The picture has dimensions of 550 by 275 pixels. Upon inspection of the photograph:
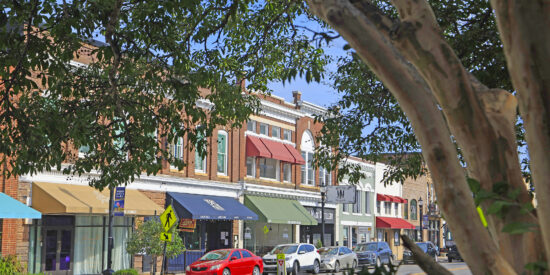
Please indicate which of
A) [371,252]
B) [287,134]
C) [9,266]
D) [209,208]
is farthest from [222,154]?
[9,266]

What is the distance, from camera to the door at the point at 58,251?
88.7ft

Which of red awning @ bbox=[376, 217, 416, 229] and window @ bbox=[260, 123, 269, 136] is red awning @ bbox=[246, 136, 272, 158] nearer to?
window @ bbox=[260, 123, 269, 136]

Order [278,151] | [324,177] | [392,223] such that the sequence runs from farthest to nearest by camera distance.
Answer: [392,223]
[324,177]
[278,151]

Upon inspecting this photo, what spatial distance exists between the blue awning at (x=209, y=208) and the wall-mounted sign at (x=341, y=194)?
295 inches

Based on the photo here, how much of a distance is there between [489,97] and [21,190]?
24.9 m

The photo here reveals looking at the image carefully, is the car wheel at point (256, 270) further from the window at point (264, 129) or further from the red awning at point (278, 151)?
the window at point (264, 129)

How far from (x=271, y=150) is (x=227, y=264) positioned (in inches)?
608

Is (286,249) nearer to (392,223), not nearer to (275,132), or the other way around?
(275,132)

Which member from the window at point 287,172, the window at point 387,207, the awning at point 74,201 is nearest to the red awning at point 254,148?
the window at point 287,172

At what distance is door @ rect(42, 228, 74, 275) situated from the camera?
2703 cm

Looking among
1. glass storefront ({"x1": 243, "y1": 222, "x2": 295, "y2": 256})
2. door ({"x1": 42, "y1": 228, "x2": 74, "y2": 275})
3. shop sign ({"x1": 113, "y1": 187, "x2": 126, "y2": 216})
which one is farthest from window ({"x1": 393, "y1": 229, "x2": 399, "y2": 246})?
shop sign ({"x1": 113, "y1": 187, "x2": 126, "y2": 216})

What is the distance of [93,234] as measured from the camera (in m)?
29.0

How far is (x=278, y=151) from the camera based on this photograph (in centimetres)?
4228

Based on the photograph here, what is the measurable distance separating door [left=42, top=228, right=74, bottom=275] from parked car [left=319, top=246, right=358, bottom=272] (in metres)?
13.3
